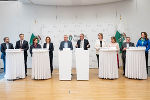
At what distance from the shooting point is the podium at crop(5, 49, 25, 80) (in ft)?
16.4

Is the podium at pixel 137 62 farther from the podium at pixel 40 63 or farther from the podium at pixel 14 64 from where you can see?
the podium at pixel 14 64

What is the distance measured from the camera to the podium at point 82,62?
4856mm

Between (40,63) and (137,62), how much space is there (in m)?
2.90

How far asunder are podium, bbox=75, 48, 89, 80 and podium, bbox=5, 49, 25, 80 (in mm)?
1800

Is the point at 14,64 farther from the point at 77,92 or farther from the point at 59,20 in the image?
the point at 59,20

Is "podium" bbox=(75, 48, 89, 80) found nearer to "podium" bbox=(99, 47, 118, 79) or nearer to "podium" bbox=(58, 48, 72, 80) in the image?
"podium" bbox=(58, 48, 72, 80)

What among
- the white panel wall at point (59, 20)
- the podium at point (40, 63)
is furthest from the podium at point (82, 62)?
the white panel wall at point (59, 20)

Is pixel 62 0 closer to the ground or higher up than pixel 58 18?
higher up

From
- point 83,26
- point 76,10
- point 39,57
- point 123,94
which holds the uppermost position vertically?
point 76,10

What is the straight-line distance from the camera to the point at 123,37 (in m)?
7.45

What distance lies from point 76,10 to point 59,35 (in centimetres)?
148

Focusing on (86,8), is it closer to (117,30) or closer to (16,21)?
(117,30)

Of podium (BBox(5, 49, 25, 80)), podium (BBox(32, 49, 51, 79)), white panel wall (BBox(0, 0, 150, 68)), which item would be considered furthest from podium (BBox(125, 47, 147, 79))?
podium (BBox(5, 49, 25, 80))

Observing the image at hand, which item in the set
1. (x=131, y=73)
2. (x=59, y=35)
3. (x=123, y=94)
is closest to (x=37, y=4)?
(x=59, y=35)
